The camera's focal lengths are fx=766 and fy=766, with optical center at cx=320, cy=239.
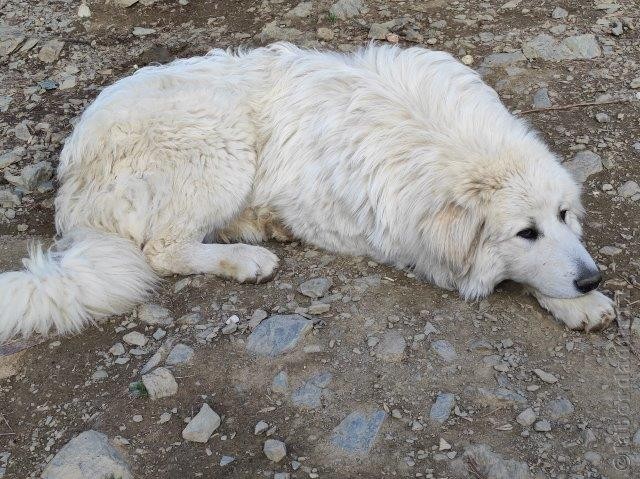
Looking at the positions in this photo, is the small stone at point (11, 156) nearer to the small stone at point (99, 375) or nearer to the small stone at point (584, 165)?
the small stone at point (99, 375)

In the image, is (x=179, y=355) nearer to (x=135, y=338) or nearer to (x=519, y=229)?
(x=135, y=338)

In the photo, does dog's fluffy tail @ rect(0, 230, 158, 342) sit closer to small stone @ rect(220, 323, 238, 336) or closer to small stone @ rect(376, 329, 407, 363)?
small stone @ rect(220, 323, 238, 336)

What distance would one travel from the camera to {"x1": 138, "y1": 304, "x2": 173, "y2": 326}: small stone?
4180 millimetres

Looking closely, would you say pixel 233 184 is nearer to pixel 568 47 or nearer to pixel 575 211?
pixel 575 211

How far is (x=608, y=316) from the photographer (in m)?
3.82

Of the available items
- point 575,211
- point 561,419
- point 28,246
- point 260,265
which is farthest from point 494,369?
point 28,246

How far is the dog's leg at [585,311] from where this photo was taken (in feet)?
12.5

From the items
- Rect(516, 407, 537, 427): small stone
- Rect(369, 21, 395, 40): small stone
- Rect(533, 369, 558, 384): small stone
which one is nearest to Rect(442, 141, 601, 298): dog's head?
Rect(533, 369, 558, 384): small stone

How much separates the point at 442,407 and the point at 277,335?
94cm

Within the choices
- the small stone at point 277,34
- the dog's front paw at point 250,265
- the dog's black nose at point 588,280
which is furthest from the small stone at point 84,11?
the dog's black nose at point 588,280

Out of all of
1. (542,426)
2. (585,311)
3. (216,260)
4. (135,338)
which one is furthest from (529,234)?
(135,338)

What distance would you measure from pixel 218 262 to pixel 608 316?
214cm

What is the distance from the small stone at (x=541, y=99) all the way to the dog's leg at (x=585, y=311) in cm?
208

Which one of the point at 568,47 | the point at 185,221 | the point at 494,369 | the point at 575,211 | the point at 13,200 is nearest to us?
the point at 494,369
